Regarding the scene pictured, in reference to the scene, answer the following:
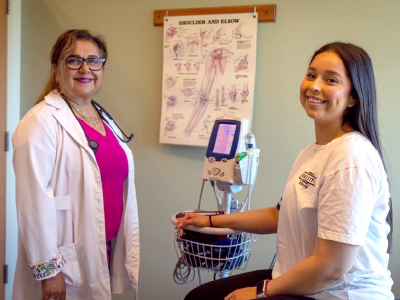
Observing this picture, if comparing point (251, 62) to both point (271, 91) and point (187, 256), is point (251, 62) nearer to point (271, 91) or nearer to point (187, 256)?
point (271, 91)

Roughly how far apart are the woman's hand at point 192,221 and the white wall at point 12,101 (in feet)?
4.36

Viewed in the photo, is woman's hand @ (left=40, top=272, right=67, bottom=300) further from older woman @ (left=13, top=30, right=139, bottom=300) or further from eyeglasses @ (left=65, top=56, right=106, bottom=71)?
eyeglasses @ (left=65, top=56, right=106, bottom=71)

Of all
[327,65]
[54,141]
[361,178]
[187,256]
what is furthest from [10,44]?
[361,178]

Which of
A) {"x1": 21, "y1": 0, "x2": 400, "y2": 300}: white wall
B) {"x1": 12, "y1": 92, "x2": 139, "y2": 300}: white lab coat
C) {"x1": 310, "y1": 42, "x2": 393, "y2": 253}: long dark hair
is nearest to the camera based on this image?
{"x1": 310, "y1": 42, "x2": 393, "y2": 253}: long dark hair

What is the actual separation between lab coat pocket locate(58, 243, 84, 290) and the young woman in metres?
0.58

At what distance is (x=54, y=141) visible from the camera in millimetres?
1463

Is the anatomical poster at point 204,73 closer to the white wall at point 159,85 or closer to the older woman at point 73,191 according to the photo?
the white wall at point 159,85

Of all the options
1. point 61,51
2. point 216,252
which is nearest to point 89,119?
point 61,51

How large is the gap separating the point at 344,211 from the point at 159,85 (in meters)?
1.54

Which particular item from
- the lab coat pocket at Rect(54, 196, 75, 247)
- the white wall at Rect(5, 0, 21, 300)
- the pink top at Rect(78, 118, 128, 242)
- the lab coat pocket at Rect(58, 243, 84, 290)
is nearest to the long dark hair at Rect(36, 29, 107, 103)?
the pink top at Rect(78, 118, 128, 242)

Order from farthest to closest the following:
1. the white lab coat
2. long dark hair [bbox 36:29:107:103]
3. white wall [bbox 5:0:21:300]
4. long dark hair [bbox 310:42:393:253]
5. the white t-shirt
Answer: white wall [bbox 5:0:21:300]
long dark hair [bbox 36:29:107:103]
the white lab coat
long dark hair [bbox 310:42:393:253]
the white t-shirt

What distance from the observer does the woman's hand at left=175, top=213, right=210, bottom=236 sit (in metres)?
1.47

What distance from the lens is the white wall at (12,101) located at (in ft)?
7.72

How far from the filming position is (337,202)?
1062 millimetres
